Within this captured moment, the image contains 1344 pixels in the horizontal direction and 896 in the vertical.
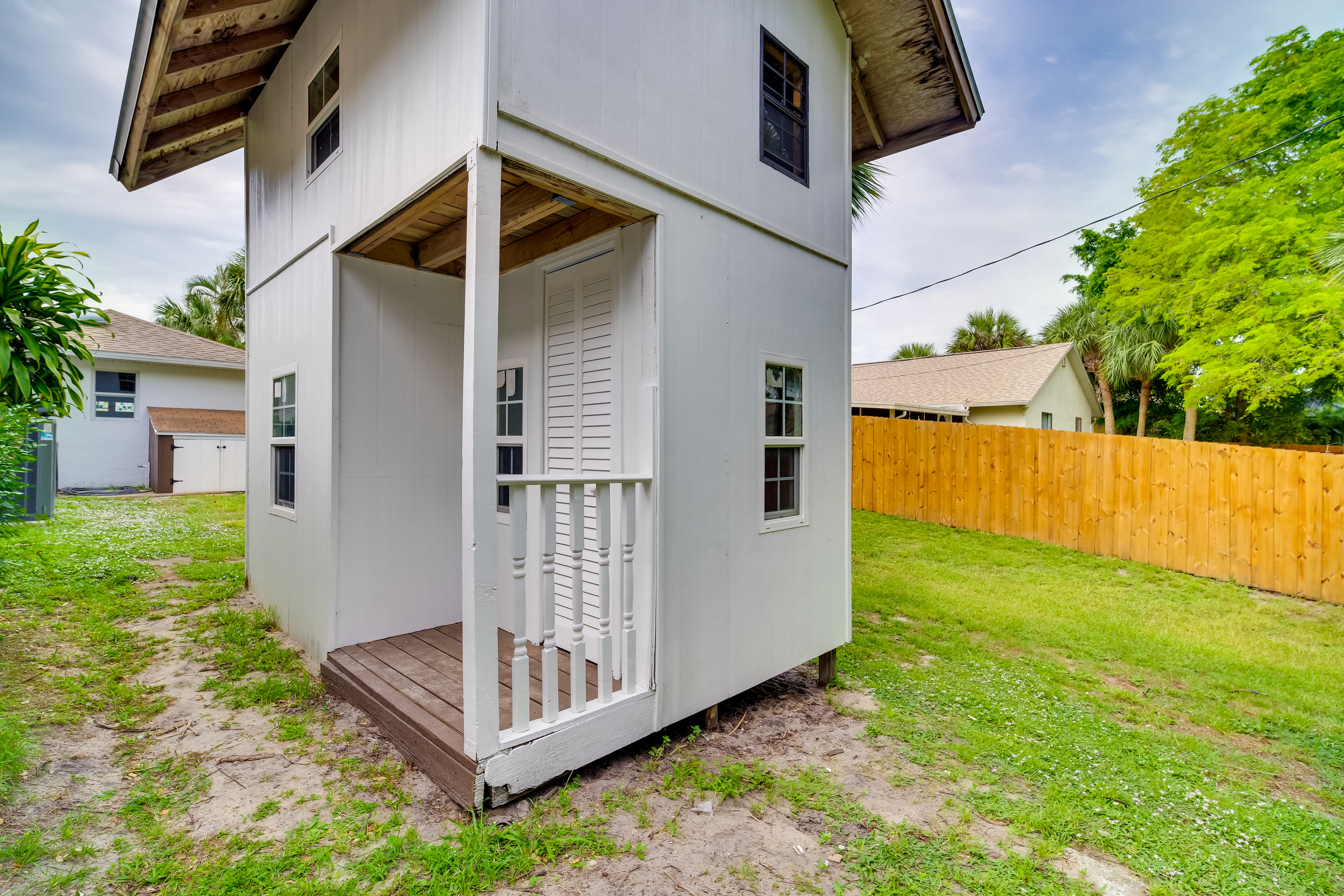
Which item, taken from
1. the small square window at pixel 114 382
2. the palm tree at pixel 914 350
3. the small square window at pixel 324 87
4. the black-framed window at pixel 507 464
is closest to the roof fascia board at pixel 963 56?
the small square window at pixel 324 87

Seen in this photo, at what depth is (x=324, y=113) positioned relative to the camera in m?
4.10

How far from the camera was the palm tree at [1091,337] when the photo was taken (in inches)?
754

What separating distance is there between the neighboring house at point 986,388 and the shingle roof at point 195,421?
49.8ft

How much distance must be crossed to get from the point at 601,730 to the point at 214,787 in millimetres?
1703

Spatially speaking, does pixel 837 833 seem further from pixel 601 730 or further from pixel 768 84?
pixel 768 84

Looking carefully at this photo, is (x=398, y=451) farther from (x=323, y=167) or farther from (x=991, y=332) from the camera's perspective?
(x=991, y=332)

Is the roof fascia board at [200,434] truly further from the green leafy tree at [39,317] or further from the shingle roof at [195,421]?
the green leafy tree at [39,317]

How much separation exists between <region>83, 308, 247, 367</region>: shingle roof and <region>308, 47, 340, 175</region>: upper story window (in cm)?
1102

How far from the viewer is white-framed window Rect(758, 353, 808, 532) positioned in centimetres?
360

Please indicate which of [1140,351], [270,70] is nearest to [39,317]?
[270,70]

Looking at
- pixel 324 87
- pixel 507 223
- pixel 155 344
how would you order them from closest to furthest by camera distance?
pixel 507 223, pixel 324 87, pixel 155 344

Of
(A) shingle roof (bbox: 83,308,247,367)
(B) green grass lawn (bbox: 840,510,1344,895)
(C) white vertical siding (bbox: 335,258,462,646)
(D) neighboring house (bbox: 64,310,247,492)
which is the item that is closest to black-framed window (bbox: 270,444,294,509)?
(C) white vertical siding (bbox: 335,258,462,646)

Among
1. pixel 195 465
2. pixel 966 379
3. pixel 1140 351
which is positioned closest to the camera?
pixel 195 465

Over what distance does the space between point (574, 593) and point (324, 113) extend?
3.81 meters
